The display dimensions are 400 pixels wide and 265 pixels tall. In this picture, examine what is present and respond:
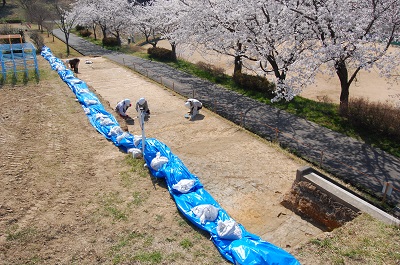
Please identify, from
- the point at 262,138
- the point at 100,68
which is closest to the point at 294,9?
the point at 262,138

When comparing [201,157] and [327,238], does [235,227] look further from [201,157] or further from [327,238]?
[201,157]

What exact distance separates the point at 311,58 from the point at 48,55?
2198cm

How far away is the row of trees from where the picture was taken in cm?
1188

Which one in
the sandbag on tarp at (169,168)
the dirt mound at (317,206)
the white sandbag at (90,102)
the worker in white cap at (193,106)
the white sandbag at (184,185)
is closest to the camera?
the dirt mound at (317,206)

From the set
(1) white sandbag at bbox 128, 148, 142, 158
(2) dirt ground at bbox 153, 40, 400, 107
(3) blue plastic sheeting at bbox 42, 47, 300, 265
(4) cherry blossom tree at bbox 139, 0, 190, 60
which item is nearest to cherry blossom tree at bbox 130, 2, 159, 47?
(4) cherry blossom tree at bbox 139, 0, 190, 60

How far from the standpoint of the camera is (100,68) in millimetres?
24438

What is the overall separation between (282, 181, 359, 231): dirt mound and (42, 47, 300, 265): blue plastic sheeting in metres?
2.14

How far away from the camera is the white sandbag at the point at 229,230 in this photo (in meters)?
6.75

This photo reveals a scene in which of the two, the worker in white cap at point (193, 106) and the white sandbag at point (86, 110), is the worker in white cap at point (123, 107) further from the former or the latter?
the worker in white cap at point (193, 106)

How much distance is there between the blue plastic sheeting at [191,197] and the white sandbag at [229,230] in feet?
0.23

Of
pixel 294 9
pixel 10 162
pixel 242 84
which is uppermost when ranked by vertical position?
pixel 294 9

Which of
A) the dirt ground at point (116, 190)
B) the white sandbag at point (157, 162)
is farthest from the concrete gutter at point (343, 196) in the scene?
the white sandbag at point (157, 162)

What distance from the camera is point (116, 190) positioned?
29.2ft

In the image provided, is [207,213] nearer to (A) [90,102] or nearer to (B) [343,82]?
(A) [90,102]
